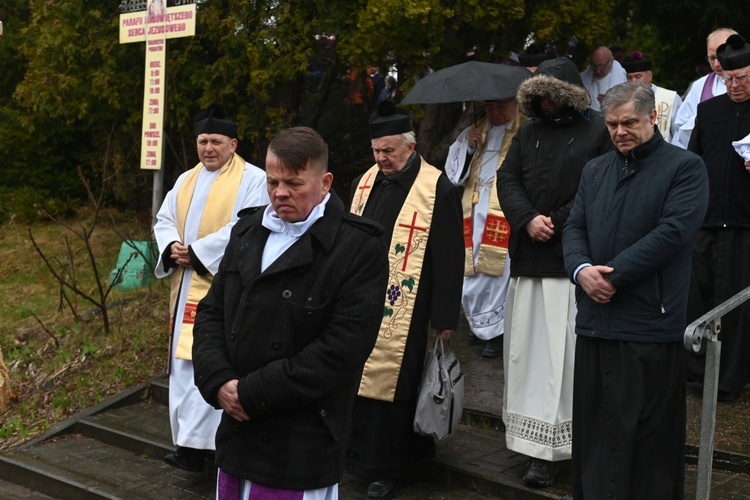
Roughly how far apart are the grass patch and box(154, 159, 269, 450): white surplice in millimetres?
1756

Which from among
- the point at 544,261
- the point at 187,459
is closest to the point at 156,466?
the point at 187,459

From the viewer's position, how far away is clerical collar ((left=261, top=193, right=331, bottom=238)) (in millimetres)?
3883

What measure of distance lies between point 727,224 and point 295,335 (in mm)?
3682

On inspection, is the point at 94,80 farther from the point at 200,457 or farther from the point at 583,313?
the point at 583,313

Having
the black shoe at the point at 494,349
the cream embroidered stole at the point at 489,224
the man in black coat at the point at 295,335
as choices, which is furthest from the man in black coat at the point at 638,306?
the black shoe at the point at 494,349

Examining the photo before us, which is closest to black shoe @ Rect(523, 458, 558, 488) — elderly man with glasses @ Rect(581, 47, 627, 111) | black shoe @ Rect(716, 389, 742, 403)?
black shoe @ Rect(716, 389, 742, 403)

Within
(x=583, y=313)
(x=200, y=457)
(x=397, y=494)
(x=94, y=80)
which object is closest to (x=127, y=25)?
(x=94, y=80)

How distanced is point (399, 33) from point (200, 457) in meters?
4.20

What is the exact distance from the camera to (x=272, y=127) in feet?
35.6

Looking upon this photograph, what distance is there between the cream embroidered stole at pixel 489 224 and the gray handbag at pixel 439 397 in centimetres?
174

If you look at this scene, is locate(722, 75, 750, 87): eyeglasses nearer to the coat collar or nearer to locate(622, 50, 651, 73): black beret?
locate(622, 50, 651, 73): black beret

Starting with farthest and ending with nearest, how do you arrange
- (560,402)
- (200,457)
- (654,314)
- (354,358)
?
1. (200,457)
2. (560,402)
3. (654,314)
4. (354,358)

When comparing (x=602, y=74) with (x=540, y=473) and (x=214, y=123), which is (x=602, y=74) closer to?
(x=214, y=123)

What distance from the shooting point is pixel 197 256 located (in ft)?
21.4
